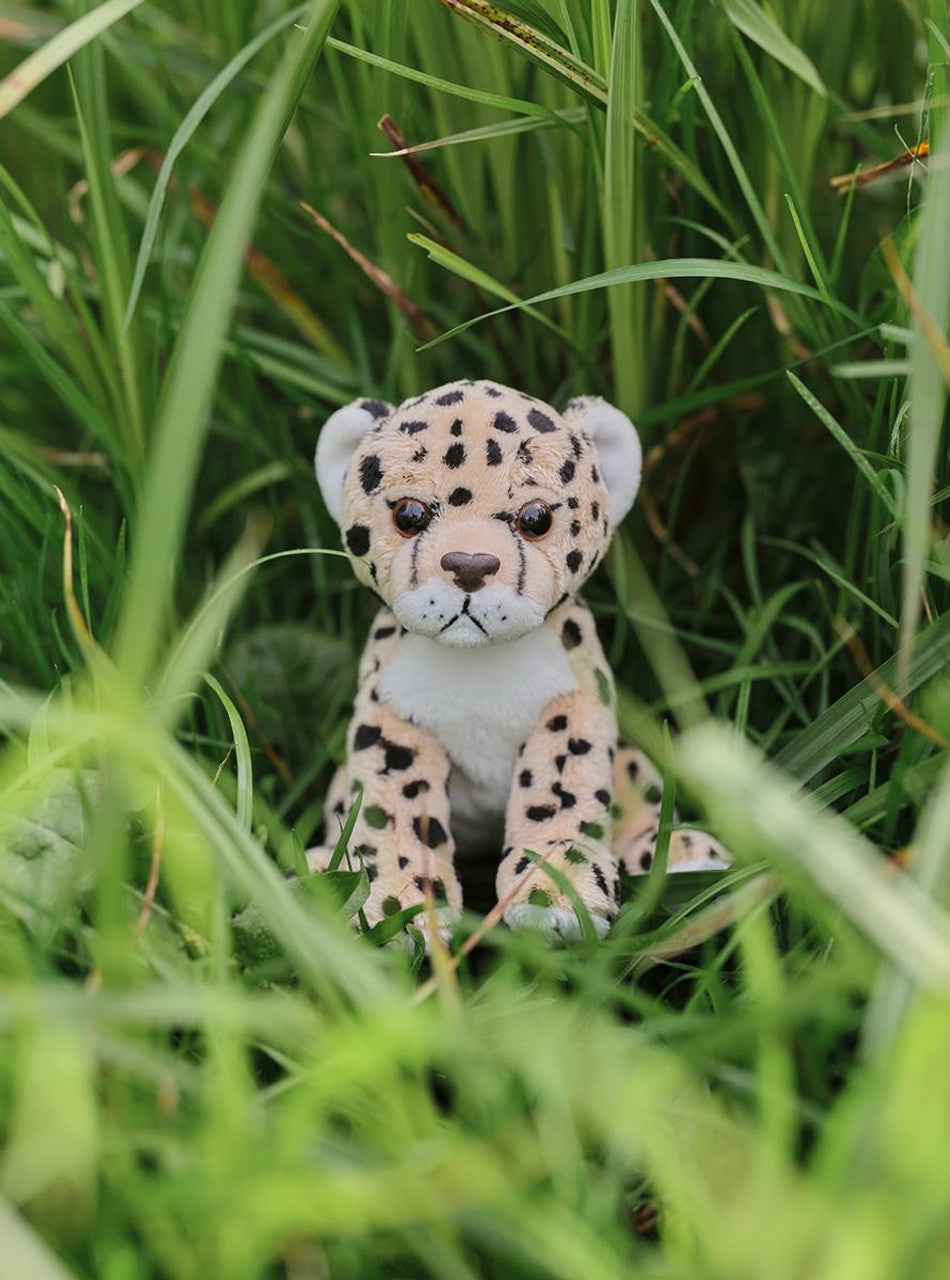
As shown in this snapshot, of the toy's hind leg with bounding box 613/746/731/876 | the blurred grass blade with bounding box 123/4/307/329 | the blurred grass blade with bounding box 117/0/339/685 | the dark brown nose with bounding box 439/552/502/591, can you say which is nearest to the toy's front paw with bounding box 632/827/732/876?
the toy's hind leg with bounding box 613/746/731/876

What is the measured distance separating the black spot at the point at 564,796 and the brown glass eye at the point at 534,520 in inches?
10.0

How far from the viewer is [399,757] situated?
1329 millimetres

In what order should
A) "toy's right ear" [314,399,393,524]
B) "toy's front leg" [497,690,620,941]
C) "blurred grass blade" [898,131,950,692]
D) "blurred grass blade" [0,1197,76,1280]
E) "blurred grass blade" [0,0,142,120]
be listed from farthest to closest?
"toy's right ear" [314,399,393,524] → "toy's front leg" [497,690,620,941] → "blurred grass blade" [0,0,142,120] → "blurred grass blade" [898,131,950,692] → "blurred grass blade" [0,1197,76,1280]

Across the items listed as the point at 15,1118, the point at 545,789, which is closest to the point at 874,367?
the point at 545,789

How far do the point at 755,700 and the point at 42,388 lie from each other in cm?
120

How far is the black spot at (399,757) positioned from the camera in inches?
52.3

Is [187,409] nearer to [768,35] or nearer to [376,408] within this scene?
[376,408]

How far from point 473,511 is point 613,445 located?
0.70 feet

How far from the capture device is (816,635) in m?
1.51

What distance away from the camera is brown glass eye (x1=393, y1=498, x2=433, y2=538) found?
1229mm

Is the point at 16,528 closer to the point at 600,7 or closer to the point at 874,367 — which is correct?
the point at 600,7

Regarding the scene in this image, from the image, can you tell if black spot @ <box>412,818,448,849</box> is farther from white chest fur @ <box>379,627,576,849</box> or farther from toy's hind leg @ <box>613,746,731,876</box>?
toy's hind leg @ <box>613,746,731,876</box>

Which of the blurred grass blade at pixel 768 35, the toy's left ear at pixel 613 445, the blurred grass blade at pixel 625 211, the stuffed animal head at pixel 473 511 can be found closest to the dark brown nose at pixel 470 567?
the stuffed animal head at pixel 473 511

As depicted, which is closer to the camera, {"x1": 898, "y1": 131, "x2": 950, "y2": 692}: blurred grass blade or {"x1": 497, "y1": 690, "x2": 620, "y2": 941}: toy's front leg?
{"x1": 898, "y1": 131, "x2": 950, "y2": 692}: blurred grass blade
